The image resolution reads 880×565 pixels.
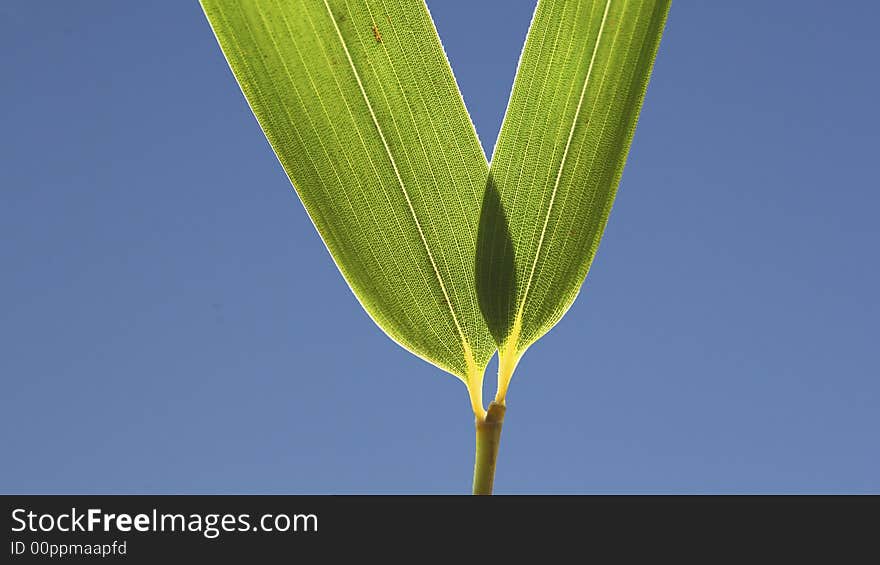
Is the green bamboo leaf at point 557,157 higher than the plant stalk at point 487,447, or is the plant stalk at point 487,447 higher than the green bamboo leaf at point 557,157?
the green bamboo leaf at point 557,157

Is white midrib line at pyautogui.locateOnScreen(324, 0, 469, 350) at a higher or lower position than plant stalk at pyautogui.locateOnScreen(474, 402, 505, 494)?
higher

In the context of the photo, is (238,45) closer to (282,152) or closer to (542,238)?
(282,152)

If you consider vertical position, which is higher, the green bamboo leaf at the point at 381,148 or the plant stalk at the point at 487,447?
the green bamboo leaf at the point at 381,148

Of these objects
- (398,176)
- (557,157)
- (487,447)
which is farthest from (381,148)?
(487,447)

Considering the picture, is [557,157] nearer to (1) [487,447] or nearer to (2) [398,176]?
(2) [398,176]
